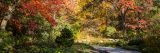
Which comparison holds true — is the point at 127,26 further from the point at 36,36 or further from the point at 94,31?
the point at 36,36

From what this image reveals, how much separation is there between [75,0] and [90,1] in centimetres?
682

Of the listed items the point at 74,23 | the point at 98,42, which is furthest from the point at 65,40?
the point at 74,23

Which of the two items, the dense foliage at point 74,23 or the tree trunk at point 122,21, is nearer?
the dense foliage at point 74,23

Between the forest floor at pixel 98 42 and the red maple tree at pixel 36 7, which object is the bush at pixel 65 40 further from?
the red maple tree at pixel 36 7

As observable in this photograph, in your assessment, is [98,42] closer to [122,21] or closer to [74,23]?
[74,23]

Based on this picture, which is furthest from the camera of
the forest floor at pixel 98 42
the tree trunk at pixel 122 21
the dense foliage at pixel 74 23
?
the tree trunk at pixel 122 21

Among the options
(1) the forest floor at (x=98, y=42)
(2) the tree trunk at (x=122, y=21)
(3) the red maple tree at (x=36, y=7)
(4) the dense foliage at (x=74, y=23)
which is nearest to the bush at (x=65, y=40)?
(4) the dense foliage at (x=74, y=23)

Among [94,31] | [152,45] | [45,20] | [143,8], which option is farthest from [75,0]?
[152,45]

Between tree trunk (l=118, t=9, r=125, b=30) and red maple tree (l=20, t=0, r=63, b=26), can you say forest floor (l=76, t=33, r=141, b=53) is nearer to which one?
tree trunk (l=118, t=9, r=125, b=30)

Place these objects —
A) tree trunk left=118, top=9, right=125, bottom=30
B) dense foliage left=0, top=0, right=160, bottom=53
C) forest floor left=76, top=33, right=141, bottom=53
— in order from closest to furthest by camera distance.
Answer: dense foliage left=0, top=0, right=160, bottom=53
forest floor left=76, top=33, right=141, bottom=53
tree trunk left=118, top=9, right=125, bottom=30

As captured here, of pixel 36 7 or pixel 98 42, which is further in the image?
pixel 98 42

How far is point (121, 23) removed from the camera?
35.4 m

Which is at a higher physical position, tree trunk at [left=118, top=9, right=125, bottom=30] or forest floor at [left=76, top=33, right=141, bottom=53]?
tree trunk at [left=118, top=9, right=125, bottom=30]

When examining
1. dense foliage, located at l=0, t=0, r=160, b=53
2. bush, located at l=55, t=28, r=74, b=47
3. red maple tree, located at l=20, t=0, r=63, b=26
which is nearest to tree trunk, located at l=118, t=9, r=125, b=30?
dense foliage, located at l=0, t=0, r=160, b=53
